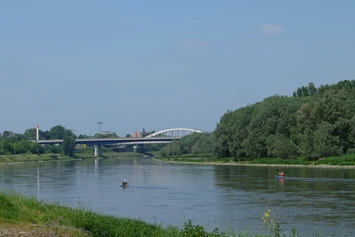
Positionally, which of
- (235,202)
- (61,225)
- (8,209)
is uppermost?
(8,209)

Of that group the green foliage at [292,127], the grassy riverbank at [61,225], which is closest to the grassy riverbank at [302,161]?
the green foliage at [292,127]

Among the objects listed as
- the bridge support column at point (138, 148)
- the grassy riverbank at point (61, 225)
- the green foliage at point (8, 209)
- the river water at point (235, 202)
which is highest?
the bridge support column at point (138, 148)

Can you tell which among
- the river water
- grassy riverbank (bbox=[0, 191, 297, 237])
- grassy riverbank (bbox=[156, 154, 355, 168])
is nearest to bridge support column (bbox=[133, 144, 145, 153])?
grassy riverbank (bbox=[156, 154, 355, 168])

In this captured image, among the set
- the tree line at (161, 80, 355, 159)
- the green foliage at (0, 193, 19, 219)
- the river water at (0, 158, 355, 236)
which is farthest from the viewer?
the tree line at (161, 80, 355, 159)

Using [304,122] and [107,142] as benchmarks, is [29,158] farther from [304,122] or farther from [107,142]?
[304,122]

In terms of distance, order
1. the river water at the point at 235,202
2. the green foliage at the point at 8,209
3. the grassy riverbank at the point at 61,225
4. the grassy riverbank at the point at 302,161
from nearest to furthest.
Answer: the grassy riverbank at the point at 61,225, the green foliage at the point at 8,209, the river water at the point at 235,202, the grassy riverbank at the point at 302,161

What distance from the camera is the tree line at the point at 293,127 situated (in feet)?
229

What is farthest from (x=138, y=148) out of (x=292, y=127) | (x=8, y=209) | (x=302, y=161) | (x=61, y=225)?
(x=61, y=225)

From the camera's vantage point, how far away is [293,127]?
7738 cm

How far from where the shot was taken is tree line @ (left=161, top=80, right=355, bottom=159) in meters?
69.7

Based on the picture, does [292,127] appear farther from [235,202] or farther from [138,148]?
[138,148]

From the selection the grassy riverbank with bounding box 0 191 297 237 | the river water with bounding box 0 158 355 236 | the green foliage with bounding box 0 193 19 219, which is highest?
the green foliage with bounding box 0 193 19 219

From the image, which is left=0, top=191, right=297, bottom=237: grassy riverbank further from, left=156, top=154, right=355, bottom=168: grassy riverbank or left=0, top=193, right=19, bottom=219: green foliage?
left=156, top=154, right=355, bottom=168: grassy riverbank

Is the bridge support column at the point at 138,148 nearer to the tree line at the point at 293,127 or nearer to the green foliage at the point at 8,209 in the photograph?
the tree line at the point at 293,127
